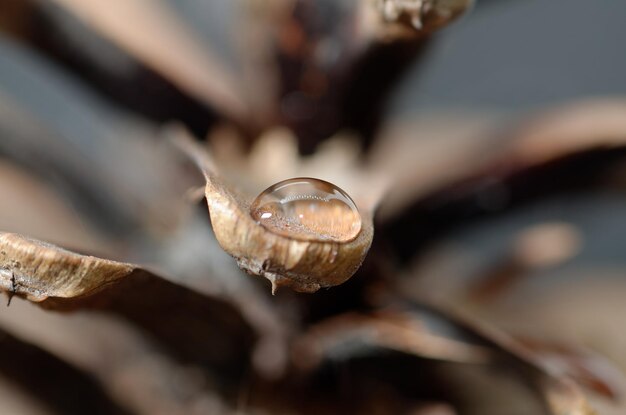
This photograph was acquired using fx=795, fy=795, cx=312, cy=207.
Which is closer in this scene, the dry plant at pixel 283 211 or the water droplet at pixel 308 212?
the water droplet at pixel 308 212

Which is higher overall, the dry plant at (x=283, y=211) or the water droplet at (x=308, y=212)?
the dry plant at (x=283, y=211)

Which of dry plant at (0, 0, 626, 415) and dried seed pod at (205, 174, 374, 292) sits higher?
dry plant at (0, 0, 626, 415)

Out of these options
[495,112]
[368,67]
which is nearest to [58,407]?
[368,67]

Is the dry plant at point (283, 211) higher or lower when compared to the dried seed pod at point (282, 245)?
higher

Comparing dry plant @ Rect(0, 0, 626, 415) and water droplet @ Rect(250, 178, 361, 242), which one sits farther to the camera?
dry plant @ Rect(0, 0, 626, 415)

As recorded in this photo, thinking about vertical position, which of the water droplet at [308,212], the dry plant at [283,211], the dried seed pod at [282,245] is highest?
the dry plant at [283,211]

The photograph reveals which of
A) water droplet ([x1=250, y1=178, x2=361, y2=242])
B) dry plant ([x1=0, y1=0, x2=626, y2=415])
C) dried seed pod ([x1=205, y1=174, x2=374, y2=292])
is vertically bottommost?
dried seed pod ([x1=205, y1=174, x2=374, y2=292])
